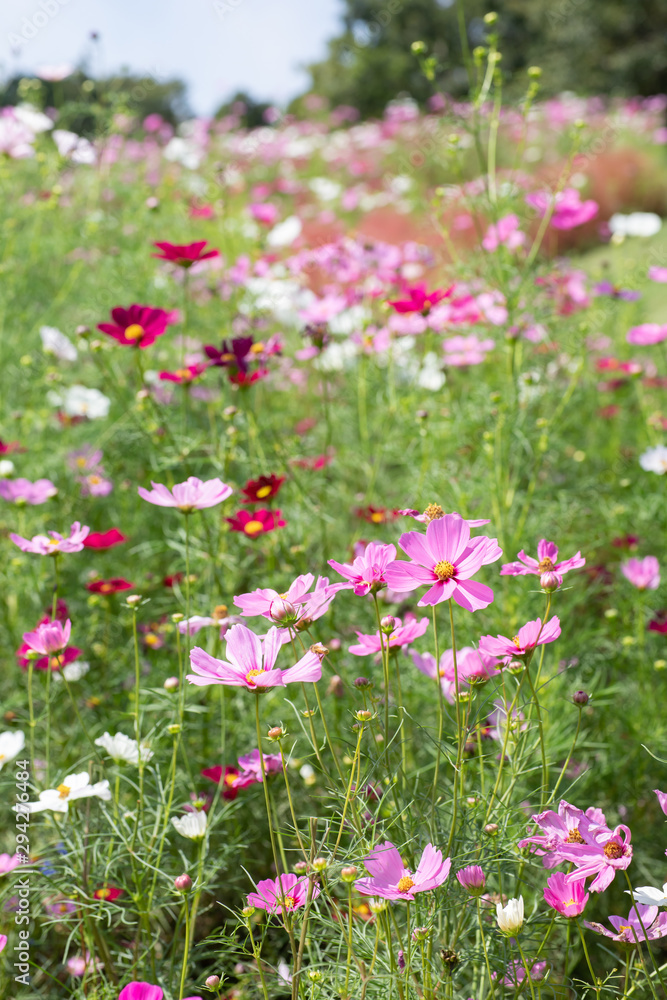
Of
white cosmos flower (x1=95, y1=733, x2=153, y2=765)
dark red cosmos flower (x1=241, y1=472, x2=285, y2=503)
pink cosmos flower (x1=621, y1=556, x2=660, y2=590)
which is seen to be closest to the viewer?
white cosmos flower (x1=95, y1=733, x2=153, y2=765)

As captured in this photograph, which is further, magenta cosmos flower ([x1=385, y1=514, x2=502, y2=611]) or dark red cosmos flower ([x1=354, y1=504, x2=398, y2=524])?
dark red cosmos flower ([x1=354, y1=504, x2=398, y2=524])

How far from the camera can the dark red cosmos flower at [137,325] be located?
1.26 metres

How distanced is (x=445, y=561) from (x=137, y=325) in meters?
0.77

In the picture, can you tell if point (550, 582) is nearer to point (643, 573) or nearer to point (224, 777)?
point (224, 777)

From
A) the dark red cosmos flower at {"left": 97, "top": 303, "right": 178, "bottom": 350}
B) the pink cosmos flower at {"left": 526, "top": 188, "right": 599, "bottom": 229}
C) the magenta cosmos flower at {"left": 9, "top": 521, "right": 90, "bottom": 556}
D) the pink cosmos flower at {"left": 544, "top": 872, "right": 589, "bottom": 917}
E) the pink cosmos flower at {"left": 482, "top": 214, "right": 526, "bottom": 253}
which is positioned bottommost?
the pink cosmos flower at {"left": 544, "top": 872, "right": 589, "bottom": 917}

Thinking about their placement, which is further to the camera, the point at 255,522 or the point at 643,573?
the point at 643,573

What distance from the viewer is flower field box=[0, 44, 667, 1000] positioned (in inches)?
30.7

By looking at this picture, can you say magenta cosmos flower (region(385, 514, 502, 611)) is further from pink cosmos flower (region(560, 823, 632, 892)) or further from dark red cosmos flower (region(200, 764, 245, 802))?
dark red cosmos flower (region(200, 764, 245, 802))

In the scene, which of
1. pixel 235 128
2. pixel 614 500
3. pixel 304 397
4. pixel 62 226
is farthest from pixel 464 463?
pixel 235 128

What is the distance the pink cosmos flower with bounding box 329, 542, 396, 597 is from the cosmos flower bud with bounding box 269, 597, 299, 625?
7 cm

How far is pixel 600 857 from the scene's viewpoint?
72 cm

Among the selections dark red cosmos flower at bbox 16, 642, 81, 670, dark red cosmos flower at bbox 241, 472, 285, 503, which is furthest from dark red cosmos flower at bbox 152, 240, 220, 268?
dark red cosmos flower at bbox 16, 642, 81, 670

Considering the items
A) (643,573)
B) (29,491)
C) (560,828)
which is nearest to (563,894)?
(560,828)

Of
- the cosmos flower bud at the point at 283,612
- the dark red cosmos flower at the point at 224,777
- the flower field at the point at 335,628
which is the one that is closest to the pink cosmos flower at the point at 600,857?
the flower field at the point at 335,628
